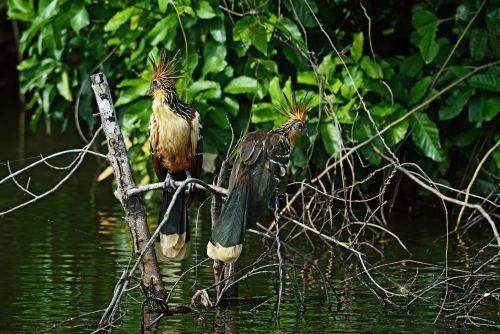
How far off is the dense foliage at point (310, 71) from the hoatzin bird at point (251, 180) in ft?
5.07

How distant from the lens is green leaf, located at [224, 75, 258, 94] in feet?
27.7

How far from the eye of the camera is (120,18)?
332 inches

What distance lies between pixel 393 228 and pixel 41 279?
317cm

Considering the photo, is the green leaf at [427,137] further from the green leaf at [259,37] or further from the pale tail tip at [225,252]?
the pale tail tip at [225,252]

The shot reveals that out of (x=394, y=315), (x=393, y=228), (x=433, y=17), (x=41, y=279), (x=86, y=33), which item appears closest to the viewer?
(x=394, y=315)

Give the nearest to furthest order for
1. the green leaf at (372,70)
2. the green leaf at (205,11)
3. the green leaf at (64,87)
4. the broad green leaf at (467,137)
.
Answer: the green leaf at (205,11)
the green leaf at (372,70)
the broad green leaf at (467,137)
the green leaf at (64,87)

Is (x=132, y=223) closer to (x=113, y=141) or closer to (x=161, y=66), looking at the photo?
(x=113, y=141)

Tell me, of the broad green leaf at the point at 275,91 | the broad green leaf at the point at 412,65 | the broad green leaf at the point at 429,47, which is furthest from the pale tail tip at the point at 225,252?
the broad green leaf at the point at 412,65

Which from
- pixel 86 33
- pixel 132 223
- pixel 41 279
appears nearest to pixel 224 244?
pixel 132 223

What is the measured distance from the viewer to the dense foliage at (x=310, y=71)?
823 centimetres

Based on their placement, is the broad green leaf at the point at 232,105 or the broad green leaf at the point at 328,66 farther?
the broad green leaf at the point at 232,105

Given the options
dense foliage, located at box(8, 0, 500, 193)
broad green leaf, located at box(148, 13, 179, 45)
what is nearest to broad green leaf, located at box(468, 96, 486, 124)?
dense foliage, located at box(8, 0, 500, 193)

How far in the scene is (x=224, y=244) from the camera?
18.8 feet

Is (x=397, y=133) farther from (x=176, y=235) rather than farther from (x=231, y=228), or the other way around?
(x=231, y=228)
